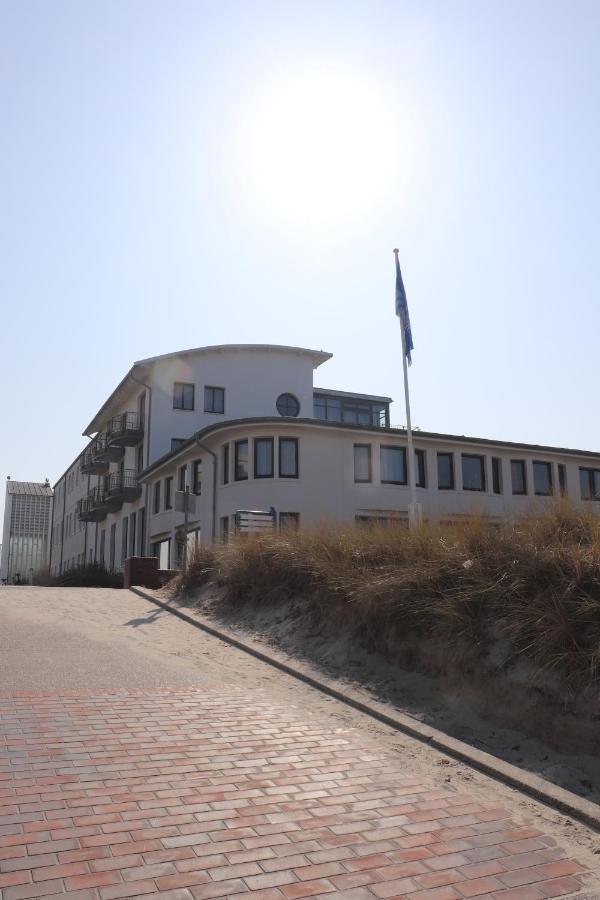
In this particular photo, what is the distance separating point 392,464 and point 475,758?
24040 millimetres

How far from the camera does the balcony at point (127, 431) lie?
132ft

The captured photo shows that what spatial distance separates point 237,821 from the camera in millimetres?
4473

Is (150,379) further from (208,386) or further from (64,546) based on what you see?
(64,546)

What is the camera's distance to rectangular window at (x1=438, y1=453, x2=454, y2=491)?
31.0 metres

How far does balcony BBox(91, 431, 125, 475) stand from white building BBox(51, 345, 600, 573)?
0.12 metres

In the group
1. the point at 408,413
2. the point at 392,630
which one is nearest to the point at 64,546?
the point at 408,413

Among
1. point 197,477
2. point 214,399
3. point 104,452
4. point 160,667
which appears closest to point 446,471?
point 197,477

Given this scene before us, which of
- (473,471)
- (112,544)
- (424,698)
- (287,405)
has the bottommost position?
(424,698)

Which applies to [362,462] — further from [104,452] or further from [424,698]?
[424,698]

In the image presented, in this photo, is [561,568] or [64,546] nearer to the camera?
[561,568]

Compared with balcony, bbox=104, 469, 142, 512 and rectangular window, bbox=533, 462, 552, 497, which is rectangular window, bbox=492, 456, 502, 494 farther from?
balcony, bbox=104, 469, 142, 512

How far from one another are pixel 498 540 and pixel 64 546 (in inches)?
2443

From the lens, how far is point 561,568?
685 cm

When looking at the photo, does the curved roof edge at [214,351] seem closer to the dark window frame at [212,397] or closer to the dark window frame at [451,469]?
the dark window frame at [212,397]
